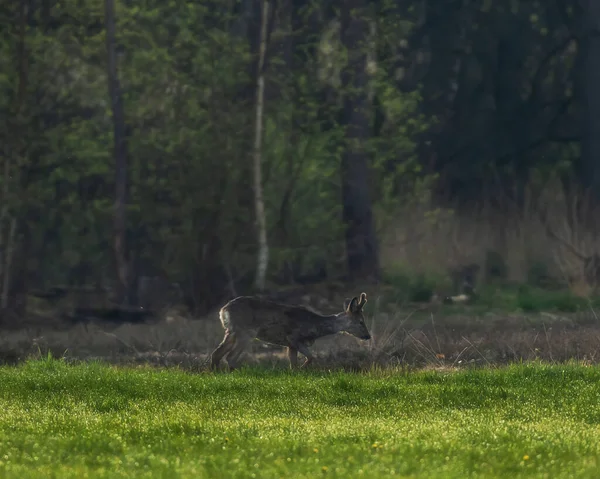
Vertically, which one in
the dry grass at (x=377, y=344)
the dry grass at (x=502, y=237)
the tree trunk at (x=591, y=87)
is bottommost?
the dry grass at (x=377, y=344)

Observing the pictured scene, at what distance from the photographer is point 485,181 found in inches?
1474

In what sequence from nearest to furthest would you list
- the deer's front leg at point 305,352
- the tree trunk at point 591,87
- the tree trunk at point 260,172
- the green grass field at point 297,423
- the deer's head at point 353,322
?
1. the green grass field at point 297,423
2. the deer's front leg at point 305,352
3. the deer's head at point 353,322
4. the tree trunk at point 260,172
5. the tree trunk at point 591,87

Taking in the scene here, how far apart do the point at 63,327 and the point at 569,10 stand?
1834 cm

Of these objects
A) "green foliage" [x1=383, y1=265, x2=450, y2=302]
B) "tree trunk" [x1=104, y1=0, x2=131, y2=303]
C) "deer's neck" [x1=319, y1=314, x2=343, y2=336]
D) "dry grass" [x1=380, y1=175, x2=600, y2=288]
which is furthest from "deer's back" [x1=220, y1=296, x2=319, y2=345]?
"dry grass" [x1=380, y1=175, x2=600, y2=288]

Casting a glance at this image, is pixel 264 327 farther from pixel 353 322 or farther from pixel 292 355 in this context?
pixel 353 322

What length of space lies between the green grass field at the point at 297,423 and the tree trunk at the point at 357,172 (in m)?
14.6

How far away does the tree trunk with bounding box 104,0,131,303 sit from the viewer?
2938cm

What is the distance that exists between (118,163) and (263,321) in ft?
36.7

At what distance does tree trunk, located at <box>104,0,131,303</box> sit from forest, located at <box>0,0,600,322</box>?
0.04 metres

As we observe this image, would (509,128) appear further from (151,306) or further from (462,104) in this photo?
(151,306)

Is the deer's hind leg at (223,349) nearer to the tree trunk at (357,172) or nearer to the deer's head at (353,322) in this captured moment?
the deer's head at (353,322)

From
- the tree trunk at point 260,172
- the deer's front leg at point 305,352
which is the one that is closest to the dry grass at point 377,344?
the deer's front leg at point 305,352

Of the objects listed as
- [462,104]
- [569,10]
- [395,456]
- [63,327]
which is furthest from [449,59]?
[395,456]

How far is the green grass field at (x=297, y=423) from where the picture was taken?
10.5 metres
